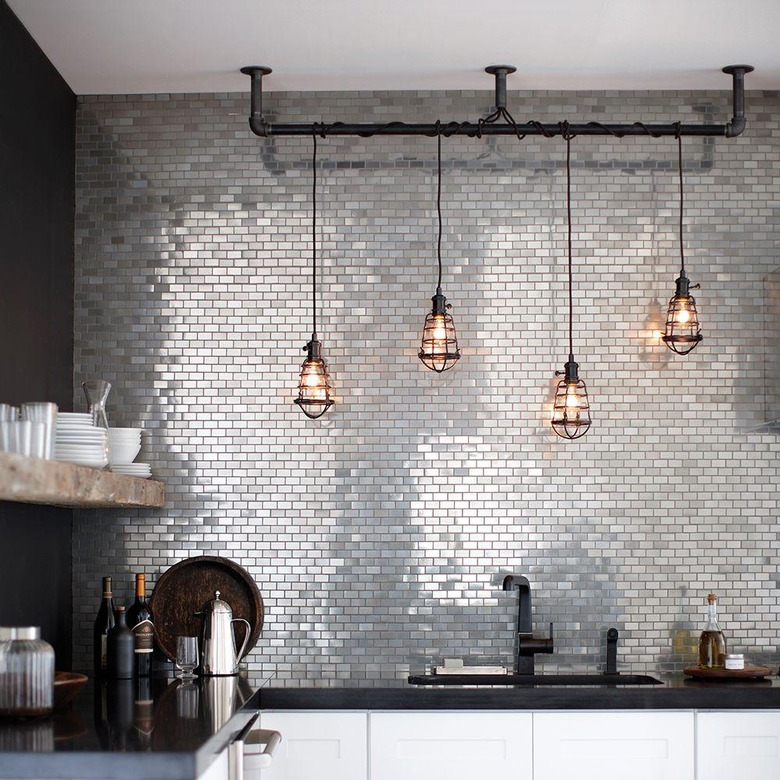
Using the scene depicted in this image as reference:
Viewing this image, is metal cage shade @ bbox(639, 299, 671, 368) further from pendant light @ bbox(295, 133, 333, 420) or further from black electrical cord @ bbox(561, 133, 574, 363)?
pendant light @ bbox(295, 133, 333, 420)

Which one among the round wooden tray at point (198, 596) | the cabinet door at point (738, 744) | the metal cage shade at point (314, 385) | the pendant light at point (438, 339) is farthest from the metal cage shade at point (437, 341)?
the cabinet door at point (738, 744)

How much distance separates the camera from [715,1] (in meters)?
3.69

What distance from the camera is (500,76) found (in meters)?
4.24

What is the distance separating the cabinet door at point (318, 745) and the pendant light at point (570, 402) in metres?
1.26

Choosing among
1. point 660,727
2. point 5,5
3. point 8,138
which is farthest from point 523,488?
point 5,5

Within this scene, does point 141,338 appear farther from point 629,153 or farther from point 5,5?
point 629,153

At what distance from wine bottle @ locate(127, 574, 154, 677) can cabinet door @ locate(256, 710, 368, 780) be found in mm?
521

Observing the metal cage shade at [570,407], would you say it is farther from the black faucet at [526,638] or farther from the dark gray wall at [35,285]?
the dark gray wall at [35,285]

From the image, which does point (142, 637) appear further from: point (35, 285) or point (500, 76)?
point (500, 76)

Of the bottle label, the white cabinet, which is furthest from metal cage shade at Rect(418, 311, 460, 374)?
the white cabinet

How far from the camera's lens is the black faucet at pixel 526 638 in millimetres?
4129

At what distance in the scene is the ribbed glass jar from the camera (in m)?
3.06

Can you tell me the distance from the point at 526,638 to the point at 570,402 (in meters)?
0.86

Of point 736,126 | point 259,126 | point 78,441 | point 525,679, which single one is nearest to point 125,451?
point 78,441
